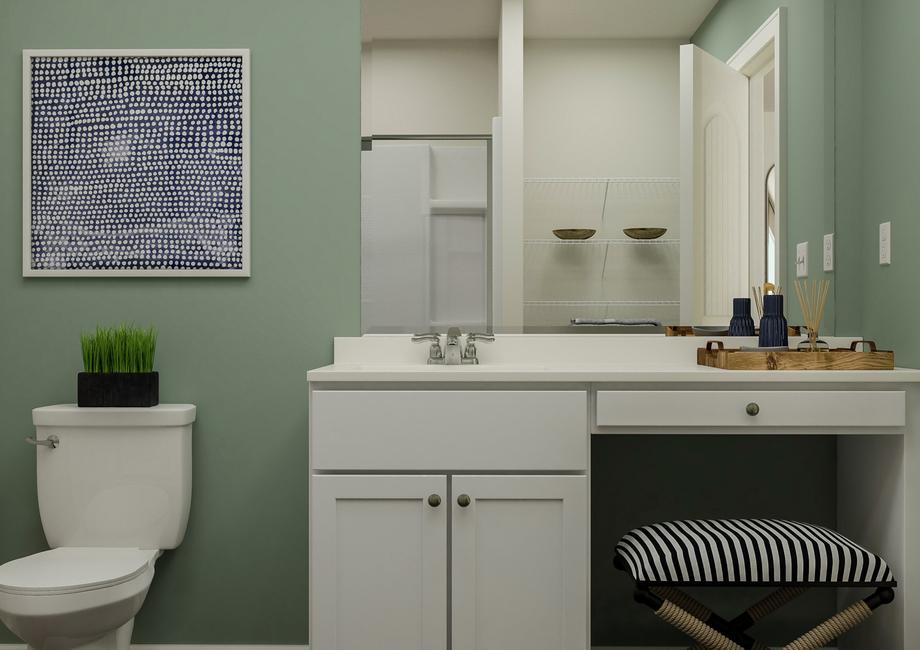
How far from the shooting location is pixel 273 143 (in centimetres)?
213

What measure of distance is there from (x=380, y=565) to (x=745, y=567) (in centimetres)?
81

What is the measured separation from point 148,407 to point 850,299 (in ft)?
6.69

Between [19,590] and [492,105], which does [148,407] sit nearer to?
[19,590]

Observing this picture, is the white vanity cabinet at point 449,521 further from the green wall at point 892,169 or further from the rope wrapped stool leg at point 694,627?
the green wall at point 892,169

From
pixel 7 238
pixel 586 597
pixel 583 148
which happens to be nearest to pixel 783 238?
pixel 583 148

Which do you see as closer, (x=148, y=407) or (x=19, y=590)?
(x=19, y=590)

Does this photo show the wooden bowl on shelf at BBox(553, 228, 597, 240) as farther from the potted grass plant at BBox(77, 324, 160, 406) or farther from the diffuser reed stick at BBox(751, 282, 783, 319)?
the potted grass plant at BBox(77, 324, 160, 406)

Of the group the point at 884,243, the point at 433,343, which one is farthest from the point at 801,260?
the point at 433,343

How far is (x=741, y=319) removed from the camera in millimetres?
2137

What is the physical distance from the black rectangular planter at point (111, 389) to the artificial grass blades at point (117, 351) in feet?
0.09

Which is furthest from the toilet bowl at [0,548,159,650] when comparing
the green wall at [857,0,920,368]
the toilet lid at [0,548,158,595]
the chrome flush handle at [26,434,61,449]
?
the green wall at [857,0,920,368]

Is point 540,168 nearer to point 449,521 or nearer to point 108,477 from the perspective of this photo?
point 449,521

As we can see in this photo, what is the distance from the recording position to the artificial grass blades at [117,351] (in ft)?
6.57

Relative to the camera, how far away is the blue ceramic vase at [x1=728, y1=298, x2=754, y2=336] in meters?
2.13
